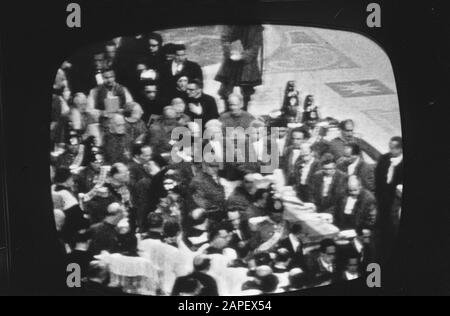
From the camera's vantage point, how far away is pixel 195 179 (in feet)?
5.68

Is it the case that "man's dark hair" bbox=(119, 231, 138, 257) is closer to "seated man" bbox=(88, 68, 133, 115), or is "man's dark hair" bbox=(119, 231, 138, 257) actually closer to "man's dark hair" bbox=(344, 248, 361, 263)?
"seated man" bbox=(88, 68, 133, 115)

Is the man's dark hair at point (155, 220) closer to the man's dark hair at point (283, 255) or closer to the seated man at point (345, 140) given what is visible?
the man's dark hair at point (283, 255)

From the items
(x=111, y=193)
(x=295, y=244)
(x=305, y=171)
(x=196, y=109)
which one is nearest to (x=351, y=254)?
(x=295, y=244)

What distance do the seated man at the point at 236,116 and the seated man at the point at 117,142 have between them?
0.91ft

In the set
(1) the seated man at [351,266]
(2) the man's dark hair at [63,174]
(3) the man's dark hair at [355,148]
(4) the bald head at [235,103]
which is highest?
(4) the bald head at [235,103]

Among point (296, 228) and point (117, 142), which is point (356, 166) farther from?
point (117, 142)

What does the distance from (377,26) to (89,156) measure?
0.90 meters

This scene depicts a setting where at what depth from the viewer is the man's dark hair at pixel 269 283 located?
5.76 ft

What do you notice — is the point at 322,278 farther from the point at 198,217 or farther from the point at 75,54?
the point at 75,54

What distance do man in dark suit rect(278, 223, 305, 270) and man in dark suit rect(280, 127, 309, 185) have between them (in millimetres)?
135

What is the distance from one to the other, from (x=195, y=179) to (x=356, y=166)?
46 centimetres

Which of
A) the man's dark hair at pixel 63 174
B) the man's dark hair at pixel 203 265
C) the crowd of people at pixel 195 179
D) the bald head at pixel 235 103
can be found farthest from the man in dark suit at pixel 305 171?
the man's dark hair at pixel 63 174

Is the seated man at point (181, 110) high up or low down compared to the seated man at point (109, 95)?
down

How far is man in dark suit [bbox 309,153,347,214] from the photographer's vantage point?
5.65ft
